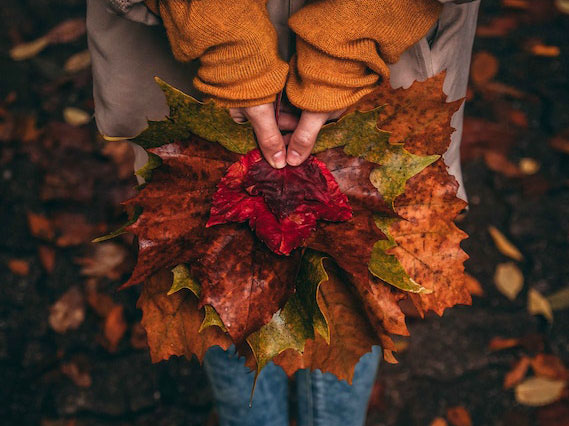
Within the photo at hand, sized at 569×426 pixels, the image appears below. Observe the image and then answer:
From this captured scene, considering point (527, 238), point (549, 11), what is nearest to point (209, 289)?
point (527, 238)

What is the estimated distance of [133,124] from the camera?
89cm

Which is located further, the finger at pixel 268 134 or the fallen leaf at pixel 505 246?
the fallen leaf at pixel 505 246

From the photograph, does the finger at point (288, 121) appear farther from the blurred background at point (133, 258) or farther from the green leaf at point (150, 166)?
the blurred background at point (133, 258)

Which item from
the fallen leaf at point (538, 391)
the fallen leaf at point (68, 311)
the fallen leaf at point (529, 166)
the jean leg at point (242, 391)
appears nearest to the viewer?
the jean leg at point (242, 391)

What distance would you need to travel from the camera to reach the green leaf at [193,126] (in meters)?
0.56

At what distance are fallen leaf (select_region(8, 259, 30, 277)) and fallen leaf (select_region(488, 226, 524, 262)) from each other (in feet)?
4.85

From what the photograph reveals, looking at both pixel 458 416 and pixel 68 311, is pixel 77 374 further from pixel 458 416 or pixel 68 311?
pixel 458 416

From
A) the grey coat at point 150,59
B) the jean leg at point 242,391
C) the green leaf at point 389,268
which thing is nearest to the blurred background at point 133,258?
the jean leg at point 242,391

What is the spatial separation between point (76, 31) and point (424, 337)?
168cm

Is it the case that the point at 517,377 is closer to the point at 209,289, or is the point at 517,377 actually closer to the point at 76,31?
the point at 209,289

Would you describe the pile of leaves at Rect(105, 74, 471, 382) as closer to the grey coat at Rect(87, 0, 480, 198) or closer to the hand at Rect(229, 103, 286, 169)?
the hand at Rect(229, 103, 286, 169)

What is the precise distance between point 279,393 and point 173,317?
610mm

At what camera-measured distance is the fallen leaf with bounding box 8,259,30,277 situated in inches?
62.2

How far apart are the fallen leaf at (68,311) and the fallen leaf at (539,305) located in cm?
136
